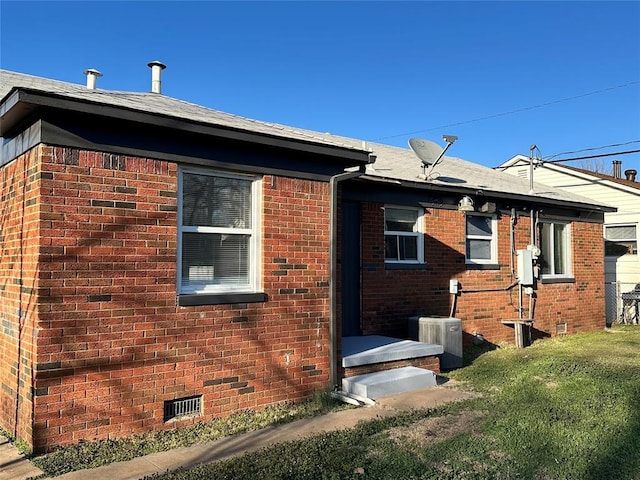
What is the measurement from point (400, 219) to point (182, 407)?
5.71 m

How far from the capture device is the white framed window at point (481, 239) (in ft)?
37.7

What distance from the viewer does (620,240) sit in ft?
58.1

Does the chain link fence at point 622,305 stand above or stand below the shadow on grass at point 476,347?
above

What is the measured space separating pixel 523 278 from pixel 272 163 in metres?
7.37

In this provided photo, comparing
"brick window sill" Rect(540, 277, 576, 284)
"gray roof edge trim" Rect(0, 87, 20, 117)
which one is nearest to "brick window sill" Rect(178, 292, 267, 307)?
"gray roof edge trim" Rect(0, 87, 20, 117)

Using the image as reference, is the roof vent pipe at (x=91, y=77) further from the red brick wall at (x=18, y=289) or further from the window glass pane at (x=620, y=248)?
the window glass pane at (x=620, y=248)

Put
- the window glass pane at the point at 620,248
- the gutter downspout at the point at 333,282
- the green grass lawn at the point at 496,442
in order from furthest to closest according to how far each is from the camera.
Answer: the window glass pane at the point at 620,248
the gutter downspout at the point at 333,282
the green grass lawn at the point at 496,442

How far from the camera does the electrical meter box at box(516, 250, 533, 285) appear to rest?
1180 centimetres

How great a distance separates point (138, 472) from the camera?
4668 millimetres

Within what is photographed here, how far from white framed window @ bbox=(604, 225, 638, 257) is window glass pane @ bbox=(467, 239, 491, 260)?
325 inches

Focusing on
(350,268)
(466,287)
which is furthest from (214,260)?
(466,287)

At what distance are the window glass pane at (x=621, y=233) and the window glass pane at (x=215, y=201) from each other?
Answer: 49.8 feet

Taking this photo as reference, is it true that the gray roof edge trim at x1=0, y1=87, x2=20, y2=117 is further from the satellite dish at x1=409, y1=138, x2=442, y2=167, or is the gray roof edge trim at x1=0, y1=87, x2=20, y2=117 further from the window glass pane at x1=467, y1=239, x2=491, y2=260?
the window glass pane at x1=467, y1=239, x2=491, y2=260

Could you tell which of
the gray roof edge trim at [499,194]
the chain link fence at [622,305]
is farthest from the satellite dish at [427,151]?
the chain link fence at [622,305]
